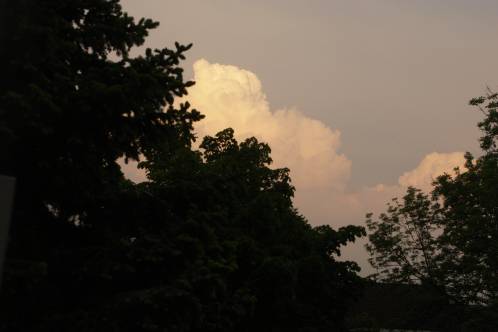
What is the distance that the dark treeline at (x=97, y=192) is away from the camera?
952 centimetres

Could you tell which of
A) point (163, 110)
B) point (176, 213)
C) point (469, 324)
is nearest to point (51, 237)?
point (176, 213)

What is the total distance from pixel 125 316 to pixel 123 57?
398 centimetres

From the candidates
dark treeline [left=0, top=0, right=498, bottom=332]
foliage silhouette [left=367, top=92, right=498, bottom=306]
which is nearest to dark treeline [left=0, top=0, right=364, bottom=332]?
dark treeline [left=0, top=0, right=498, bottom=332]

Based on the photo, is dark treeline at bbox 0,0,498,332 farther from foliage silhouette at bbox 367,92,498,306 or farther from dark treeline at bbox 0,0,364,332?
foliage silhouette at bbox 367,92,498,306

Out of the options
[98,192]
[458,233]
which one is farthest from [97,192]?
[458,233]

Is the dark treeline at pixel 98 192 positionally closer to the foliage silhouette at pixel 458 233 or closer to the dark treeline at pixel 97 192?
the dark treeline at pixel 97 192

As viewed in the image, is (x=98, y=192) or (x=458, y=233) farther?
(x=458, y=233)

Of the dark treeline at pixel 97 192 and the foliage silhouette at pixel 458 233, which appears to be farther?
the foliage silhouette at pixel 458 233

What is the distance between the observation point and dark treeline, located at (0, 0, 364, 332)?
31.2ft

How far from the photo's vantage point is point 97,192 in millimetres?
11297

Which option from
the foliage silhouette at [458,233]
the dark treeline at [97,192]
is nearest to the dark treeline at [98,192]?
the dark treeline at [97,192]

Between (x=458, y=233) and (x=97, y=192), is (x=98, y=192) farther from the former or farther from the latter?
(x=458, y=233)

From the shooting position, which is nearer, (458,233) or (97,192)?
(97,192)

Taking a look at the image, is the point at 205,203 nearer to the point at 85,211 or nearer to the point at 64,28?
the point at 85,211
